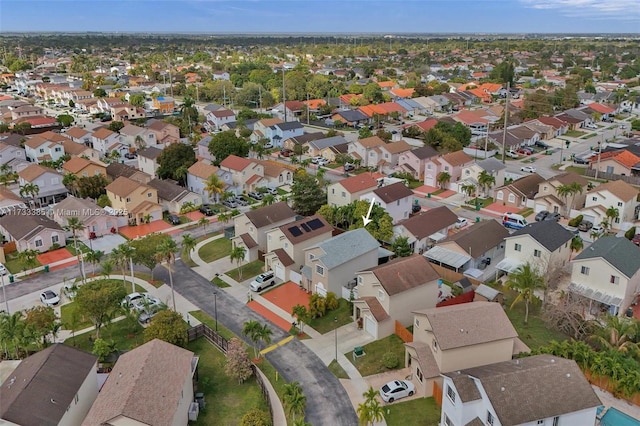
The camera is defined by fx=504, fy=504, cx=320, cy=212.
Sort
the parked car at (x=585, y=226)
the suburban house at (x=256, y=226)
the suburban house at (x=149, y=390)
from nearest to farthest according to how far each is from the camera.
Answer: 1. the suburban house at (x=149, y=390)
2. the suburban house at (x=256, y=226)
3. the parked car at (x=585, y=226)

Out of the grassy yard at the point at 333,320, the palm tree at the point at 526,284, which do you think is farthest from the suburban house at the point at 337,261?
the palm tree at the point at 526,284

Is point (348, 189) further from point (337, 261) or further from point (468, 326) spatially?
point (468, 326)

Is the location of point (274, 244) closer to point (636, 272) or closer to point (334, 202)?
point (334, 202)

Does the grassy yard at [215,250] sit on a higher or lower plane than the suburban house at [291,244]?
lower

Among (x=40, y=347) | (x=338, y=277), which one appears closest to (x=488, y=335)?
(x=338, y=277)

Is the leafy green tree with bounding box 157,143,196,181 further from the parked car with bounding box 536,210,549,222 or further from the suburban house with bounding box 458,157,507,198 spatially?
the parked car with bounding box 536,210,549,222

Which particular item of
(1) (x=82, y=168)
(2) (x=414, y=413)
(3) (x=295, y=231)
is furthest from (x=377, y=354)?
(1) (x=82, y=168)

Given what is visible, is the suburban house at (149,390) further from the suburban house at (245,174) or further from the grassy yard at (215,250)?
the suburban house at (245,174)
